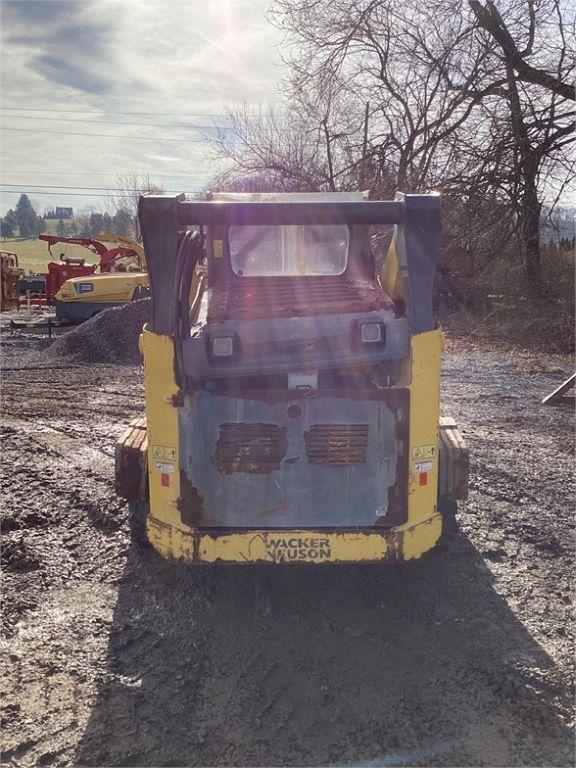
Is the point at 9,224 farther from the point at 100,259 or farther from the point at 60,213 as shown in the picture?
the point at 100,259

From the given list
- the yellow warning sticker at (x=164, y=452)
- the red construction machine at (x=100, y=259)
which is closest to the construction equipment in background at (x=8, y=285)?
the red construction machine at (x=100, y=259)

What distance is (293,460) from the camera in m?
3.64

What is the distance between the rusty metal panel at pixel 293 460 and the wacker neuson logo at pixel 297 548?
9cm

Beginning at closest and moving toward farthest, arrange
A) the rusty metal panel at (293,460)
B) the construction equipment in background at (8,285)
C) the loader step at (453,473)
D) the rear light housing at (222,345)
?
the rear light housing at (222,345) < the rusty metal panel at (293,460) < the loader step at (453,473) < the construction equipment in background at (8,285)

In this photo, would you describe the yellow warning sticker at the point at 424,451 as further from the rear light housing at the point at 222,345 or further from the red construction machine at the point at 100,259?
the red construction machine at the point at 100,259

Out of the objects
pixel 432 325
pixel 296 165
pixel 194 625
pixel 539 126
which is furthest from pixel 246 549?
pixel 296 165

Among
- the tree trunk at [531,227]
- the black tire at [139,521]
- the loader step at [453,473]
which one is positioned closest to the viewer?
the loader step at [453,473]

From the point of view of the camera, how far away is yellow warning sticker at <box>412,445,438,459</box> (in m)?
3.66

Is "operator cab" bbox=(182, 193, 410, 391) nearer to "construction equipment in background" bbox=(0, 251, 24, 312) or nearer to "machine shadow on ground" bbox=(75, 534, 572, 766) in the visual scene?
"machine shadow on ground" bbox=(75, 534, 572, 766)

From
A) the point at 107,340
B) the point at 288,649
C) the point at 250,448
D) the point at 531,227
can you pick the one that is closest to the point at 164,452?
the point at 250,448

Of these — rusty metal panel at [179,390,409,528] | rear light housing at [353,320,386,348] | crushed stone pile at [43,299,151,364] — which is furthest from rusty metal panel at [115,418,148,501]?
crushed stone pile at [43,299,151,364]

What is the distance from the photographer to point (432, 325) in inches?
141

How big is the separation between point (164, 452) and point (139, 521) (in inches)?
37.5

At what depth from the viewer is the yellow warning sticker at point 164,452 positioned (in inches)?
144
